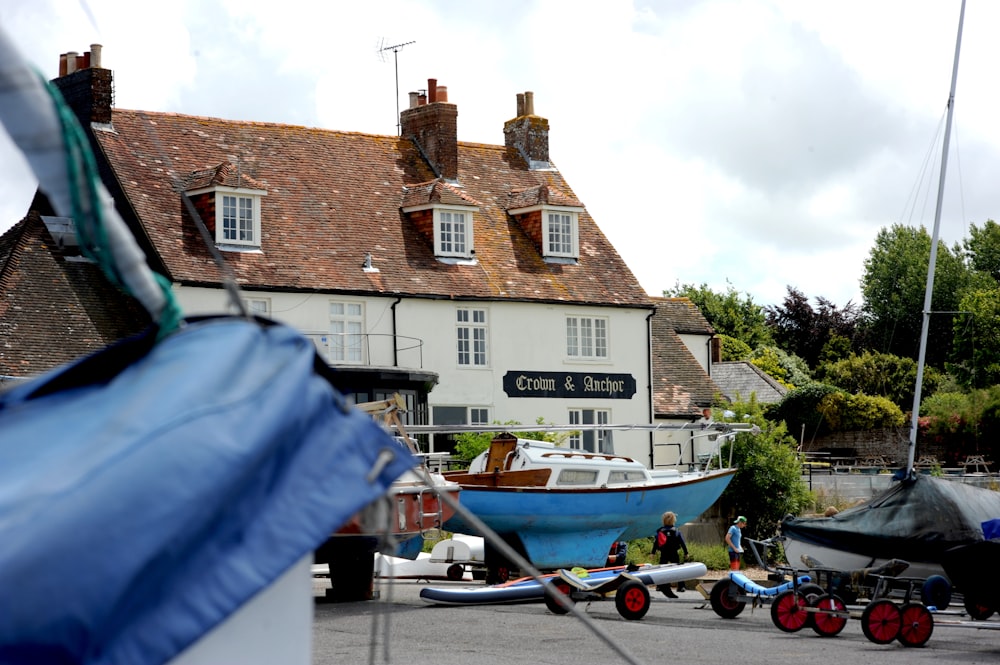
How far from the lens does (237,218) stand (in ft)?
121

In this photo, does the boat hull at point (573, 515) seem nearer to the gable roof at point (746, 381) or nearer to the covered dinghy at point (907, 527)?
the covered dinghy at point (907, 527)

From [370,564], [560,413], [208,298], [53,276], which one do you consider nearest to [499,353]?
[560,413]

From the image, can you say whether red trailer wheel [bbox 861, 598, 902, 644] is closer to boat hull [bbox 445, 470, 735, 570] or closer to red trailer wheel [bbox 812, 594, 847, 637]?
red trailer wheel [bbox 812, 594, 847, 637]

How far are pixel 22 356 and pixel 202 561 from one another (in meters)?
29.4

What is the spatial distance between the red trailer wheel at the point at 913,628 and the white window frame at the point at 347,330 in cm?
2157

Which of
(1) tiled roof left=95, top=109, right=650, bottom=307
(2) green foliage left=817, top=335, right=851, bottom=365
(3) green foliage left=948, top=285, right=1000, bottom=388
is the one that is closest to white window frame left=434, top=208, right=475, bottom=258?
(1) tiled roof left=95, top=109, right=650, bottom=307

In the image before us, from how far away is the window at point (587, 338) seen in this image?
40.9 m

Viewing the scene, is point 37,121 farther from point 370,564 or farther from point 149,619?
point 370,564

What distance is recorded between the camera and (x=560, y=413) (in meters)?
40.1

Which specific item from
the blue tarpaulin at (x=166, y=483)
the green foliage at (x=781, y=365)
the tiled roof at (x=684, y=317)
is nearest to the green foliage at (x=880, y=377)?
the green foliage at (x=781, y=365)

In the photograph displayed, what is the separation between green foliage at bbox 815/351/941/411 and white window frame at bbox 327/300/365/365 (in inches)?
1566

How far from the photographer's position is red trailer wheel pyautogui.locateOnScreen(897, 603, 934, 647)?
16.5m

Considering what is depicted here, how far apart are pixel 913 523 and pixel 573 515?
8121 mm

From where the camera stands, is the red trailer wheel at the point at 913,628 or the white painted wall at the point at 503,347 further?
the white painted wall at the point at 503,347
